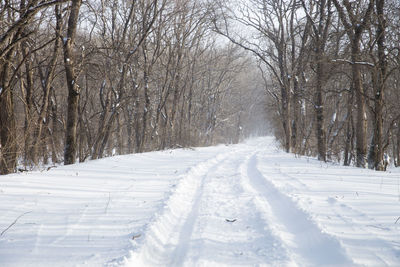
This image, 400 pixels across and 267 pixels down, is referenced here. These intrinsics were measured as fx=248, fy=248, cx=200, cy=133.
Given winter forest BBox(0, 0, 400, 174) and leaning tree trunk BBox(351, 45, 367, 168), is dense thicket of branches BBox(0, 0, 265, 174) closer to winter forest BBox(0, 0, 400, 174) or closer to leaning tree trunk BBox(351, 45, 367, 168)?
winter forest BBox(0, 0, 400, 174)

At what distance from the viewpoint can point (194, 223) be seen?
12.5 feet

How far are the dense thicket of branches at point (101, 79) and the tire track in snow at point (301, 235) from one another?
539 centimetres

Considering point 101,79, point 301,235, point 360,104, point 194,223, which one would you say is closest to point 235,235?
point 194,223

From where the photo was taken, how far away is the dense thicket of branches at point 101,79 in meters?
6.87

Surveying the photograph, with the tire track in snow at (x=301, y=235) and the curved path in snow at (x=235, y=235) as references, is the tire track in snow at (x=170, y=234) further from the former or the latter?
the tire track in snow at (x=301, y=235)

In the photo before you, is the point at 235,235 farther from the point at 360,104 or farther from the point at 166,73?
the point at 166,73

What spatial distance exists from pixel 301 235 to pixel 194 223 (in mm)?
1530

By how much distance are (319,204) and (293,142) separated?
1385 cm

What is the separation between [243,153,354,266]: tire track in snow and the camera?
276 centimetres

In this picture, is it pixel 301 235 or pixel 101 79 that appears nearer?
pixel 301 235

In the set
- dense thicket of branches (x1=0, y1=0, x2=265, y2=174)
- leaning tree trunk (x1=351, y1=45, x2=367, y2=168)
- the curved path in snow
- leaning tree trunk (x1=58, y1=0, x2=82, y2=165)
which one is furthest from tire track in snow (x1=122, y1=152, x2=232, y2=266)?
leaning tree trunk (x1=351, y1=45, x2=367, y2=168)

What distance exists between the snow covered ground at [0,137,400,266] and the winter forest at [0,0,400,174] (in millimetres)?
2723

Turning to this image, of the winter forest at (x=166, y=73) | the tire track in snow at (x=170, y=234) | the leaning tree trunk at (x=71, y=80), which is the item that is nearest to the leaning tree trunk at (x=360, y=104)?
the winter forest at (x=166, y=73)

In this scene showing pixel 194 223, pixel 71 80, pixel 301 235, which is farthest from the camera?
pixel 71 80
